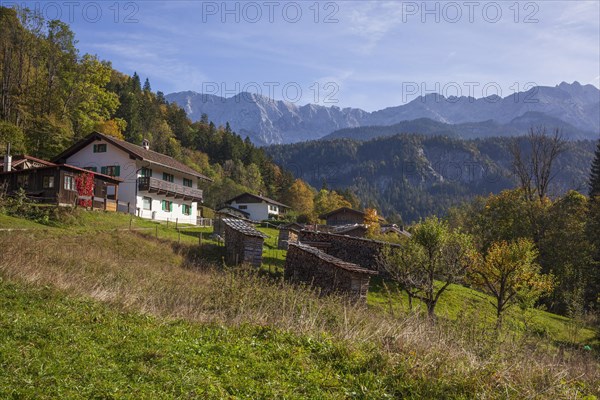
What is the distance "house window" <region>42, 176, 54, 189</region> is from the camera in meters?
35.3

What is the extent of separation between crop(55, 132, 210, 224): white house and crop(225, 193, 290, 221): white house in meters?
30.3

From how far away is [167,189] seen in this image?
46031 mm

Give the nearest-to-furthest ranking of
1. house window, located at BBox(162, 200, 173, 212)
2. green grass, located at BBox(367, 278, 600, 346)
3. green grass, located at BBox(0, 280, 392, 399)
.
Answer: green grass, located at BBox(0, 280, 392, 399) < green grass, located at BBox(367, 278, 600, 346) < house window, located at BBox(162, 200, 173, 212)

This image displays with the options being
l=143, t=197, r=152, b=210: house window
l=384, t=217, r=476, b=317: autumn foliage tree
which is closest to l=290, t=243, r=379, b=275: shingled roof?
l=384, t=217, r=476, b=317: autumn foliage tree

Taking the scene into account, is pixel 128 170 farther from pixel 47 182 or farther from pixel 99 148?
pixel 47 182

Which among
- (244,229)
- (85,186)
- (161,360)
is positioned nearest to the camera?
(161,360)

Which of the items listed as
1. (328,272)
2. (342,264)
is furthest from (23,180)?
(342,264)

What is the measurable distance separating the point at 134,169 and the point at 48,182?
357 inches

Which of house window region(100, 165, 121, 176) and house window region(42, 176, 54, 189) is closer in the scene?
house window region(42, 176, 54, 189)

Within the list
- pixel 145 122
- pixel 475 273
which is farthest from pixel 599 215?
pixel 145 122

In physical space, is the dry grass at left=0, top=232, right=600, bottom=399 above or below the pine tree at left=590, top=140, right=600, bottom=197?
below

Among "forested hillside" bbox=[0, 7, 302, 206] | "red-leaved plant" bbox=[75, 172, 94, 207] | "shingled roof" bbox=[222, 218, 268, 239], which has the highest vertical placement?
"forested hillside" bbox=[0, 7, 302, 206]

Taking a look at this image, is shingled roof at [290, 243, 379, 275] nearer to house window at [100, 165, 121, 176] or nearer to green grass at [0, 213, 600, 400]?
green grass at [0, 213, 600, 400]

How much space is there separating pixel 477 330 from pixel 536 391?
3.08 metres
